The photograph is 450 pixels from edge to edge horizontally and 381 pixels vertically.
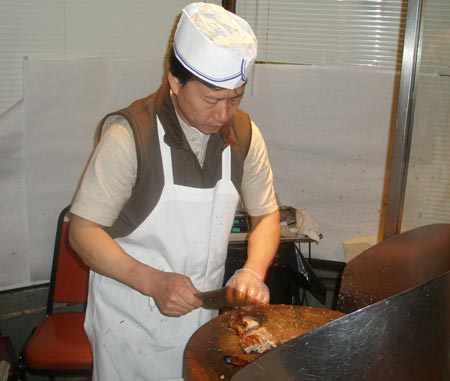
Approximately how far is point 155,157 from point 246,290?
0.55m

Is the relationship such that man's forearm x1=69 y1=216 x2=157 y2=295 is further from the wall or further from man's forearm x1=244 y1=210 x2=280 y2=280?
the wall

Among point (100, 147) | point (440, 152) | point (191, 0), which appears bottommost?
point (440, 152)

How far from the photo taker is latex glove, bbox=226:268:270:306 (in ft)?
5.92

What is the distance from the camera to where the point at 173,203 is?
5.72 ft

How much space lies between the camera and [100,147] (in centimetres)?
164

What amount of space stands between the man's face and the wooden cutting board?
66 centimetres

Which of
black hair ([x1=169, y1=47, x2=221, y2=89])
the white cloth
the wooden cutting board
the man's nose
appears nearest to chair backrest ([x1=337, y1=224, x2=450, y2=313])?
the wooden cutting board

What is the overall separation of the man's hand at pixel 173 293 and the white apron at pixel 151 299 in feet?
0.56

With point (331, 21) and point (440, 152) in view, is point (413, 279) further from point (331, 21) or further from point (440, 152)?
point (331, 21)

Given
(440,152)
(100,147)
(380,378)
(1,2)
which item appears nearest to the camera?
(380,378)

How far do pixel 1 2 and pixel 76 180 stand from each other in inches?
40.7

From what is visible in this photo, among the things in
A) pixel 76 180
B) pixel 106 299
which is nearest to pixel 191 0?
pixel 76 180

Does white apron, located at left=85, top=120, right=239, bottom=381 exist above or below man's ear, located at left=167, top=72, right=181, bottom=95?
below

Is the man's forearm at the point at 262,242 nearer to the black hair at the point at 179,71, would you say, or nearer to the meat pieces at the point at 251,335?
the meat pieces at the point at 251,335
